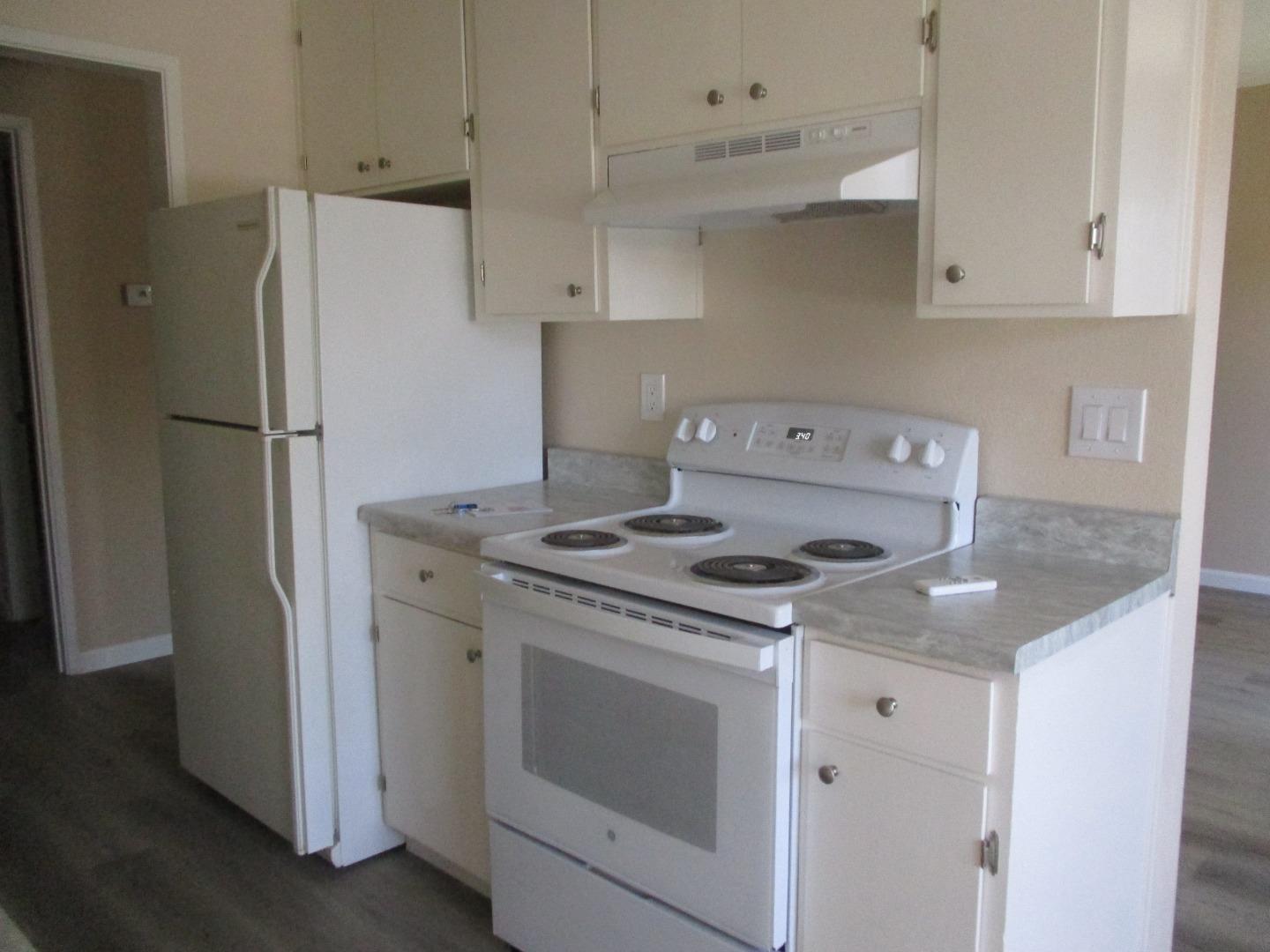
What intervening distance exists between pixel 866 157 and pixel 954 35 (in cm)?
23

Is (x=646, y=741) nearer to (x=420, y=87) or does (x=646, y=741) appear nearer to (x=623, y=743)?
(x=623, y=743)

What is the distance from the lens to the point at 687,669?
174cm

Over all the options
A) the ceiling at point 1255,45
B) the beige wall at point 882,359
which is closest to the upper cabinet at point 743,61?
the beige wall at point 882,359

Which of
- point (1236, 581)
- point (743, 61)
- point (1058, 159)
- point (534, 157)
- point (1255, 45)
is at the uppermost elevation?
point (1255, 45)

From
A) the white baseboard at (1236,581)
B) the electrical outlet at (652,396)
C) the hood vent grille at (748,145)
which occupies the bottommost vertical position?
the white baseboard at (1236,581)

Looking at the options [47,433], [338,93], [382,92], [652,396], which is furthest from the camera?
[47,433]

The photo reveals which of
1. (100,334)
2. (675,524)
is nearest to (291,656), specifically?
(675,524)

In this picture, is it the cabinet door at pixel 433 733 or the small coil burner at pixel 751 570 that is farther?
the cabinet door at pixel 433 733

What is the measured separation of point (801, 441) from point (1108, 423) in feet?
1.99

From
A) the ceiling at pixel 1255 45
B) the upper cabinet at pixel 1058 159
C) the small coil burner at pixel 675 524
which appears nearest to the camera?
the upper cabinet at pixel 1058 159

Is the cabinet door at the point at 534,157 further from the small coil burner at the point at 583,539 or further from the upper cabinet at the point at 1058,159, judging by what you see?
the upper cabinet at the point at 1058,159

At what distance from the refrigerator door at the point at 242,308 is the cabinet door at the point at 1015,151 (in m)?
1.36

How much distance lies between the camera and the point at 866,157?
5.82 feet

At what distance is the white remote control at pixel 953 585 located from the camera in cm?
166
